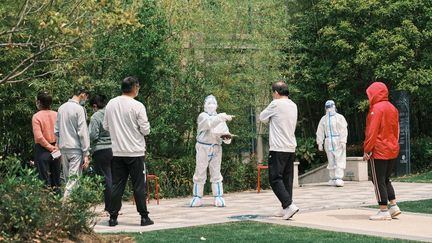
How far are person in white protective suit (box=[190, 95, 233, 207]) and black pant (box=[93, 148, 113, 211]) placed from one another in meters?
2.14

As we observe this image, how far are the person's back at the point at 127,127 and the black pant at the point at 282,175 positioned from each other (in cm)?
170

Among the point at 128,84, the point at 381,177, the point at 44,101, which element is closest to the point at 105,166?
the point at 44,101

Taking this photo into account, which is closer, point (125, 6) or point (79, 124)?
point (79, 124)

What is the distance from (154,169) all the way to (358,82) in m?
9.25

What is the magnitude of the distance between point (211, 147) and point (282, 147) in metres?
2.50

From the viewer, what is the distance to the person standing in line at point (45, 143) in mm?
10562

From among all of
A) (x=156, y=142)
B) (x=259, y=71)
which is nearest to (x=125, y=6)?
(x=156, y=142)

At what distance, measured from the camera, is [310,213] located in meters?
10.6

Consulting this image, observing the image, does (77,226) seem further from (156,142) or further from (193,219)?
(156,142)

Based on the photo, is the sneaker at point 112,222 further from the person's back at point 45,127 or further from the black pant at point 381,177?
the black pant at point 381,177

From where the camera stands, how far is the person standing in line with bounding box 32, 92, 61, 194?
34.7 feet

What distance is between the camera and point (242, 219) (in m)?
9.91

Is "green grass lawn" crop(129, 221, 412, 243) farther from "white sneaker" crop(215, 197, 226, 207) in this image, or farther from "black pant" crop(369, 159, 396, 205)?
"white sneaker" crop(215, 197, 226, 207)

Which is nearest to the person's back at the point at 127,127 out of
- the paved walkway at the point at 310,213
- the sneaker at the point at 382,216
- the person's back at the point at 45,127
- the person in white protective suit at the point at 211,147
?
the paved walkway at the point at 310,213
